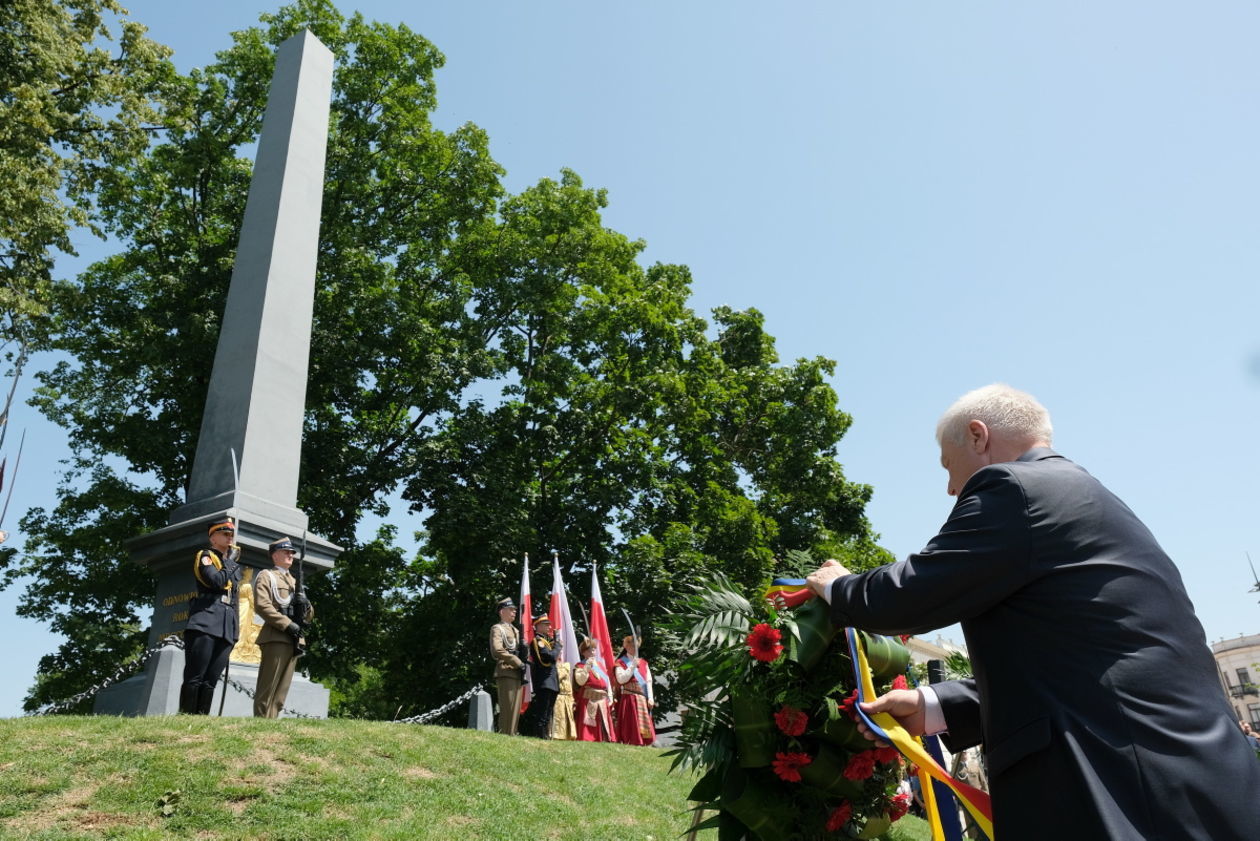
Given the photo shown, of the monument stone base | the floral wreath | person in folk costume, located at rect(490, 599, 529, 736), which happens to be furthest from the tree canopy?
the floral wreath

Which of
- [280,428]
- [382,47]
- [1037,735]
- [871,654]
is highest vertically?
[382,47]

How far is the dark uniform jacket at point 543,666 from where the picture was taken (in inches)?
521

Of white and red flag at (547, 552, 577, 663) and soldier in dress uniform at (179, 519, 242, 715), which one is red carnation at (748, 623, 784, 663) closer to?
soldier in dress uniform at (179, 519, 242, 715)

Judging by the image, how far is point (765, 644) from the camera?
3.06m

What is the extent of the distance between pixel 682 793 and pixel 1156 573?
7.89 m

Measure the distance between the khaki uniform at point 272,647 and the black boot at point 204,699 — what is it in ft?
1.66

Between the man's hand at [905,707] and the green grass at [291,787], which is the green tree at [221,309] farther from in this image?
the man's hand at [905,707]

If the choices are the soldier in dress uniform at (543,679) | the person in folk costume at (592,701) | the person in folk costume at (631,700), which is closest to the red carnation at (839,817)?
the soldier in dress uniform at (543,679)

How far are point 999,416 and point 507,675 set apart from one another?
36.2 feet

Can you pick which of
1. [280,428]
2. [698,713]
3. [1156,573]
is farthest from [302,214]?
[1156,573]

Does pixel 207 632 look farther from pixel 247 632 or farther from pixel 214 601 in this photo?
pixel 247 632

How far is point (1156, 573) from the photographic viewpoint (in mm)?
2141

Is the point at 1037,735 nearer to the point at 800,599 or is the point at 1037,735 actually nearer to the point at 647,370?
the point at 800,599

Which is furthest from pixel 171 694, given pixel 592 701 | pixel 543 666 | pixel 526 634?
pixel 592 701
